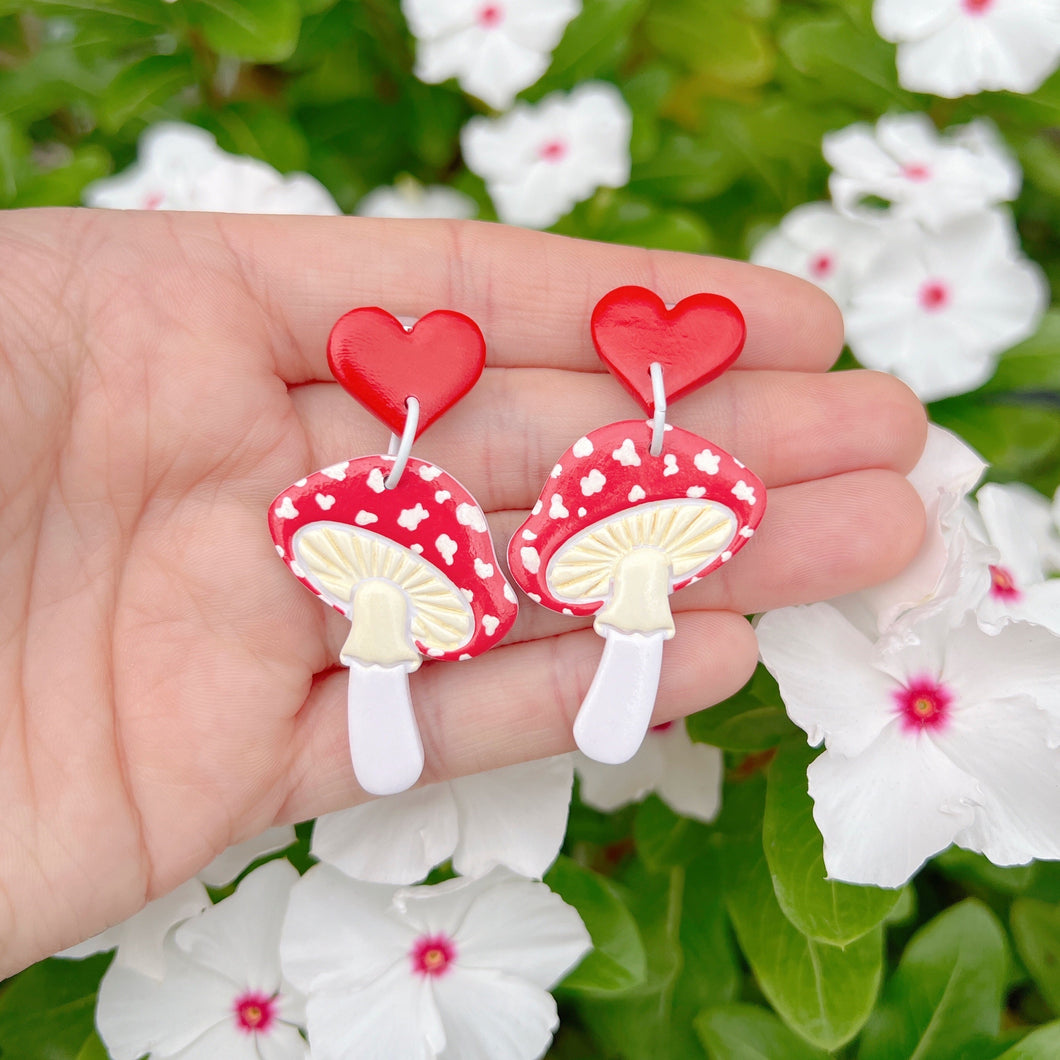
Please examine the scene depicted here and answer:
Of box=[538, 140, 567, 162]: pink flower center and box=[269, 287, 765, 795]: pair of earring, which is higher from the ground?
box=[538, 140, 567, 162]: pink flower center

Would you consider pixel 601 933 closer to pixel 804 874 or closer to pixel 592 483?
pixel 804 874

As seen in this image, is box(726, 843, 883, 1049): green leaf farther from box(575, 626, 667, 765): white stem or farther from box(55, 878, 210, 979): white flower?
box(55, 878, 210, 979): white flower

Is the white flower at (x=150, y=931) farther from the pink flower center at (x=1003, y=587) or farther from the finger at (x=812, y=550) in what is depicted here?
the pink flower center at (x=1003, y=587)

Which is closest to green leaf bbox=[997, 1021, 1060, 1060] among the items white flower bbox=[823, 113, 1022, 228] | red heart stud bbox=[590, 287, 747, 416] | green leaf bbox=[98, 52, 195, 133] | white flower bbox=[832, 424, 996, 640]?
white flower bbox=[832, 424, 996, 640]

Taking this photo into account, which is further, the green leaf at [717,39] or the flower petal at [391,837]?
the green leaf at [717,39]

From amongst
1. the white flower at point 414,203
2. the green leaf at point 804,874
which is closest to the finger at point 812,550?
the green leaf at point 804,874

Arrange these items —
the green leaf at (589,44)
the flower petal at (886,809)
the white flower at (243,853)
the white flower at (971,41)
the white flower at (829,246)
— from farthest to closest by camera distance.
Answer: the green leaf at (589,44) → the white flower at (829,246) → the white flower at (971,41) → the white flower at (243,853) → the flower petal at (886,809)

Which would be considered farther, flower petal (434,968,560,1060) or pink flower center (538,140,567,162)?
pink flower center (538,140,567,162)

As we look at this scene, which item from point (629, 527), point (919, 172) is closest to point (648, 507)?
point (629, 527)
